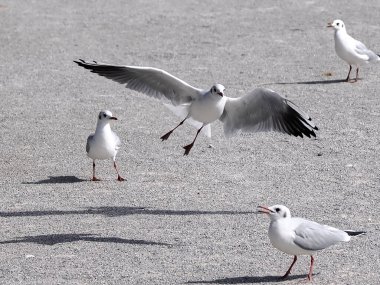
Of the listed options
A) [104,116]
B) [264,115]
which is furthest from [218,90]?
[104,116]

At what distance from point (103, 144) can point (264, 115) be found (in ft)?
5.16

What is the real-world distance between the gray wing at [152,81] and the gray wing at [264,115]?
430mm

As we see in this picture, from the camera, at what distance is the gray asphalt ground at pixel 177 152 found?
745cm

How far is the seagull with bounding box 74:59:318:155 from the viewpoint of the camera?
942 centimetres

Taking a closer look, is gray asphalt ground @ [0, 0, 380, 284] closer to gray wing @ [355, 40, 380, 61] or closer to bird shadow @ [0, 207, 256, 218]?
bird shadow @ [0, 207, 256, 218]

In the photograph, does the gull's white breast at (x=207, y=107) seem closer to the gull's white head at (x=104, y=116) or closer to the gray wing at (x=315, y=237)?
the gull's white head at (x=104, y=116)

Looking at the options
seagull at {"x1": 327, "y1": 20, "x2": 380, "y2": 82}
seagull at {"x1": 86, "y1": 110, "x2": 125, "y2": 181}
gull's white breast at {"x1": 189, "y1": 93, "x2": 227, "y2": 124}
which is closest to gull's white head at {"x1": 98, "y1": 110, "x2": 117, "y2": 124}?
seagull at {"x1": 86, "y1": 110, "x2": 125, "y2": 181}

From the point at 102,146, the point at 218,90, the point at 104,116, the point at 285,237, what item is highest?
the point at 218,90

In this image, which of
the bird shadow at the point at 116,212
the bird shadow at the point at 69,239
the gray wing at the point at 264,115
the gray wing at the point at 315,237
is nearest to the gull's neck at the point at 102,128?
the gray wing at the point at 264,115

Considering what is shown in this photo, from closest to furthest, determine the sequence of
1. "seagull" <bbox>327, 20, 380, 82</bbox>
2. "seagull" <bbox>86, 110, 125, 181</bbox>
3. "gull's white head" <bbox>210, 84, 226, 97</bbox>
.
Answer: "gull's white head" <bbox>210, 84, 226, 97</bbox> → "seagull" <bbox>86, 110, 125, 181</bbox> → "seagull" <bbox>327, 20, 380, 82</bbox>

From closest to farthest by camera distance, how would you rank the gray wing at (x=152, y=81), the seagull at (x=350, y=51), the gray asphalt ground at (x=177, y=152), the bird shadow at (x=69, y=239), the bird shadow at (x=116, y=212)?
the gray asphalt ground at (x=177, y=152) → the bird shadow at (x=69, y=239) → the bird shadow at (x=116, y=212) → the gray wing at (x=152, y=81) → the seagull at (x=350, y=51)

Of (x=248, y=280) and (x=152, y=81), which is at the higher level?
(x=152, y=81)

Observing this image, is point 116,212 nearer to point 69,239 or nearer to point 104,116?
point 69,239

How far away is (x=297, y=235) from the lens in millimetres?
6852
